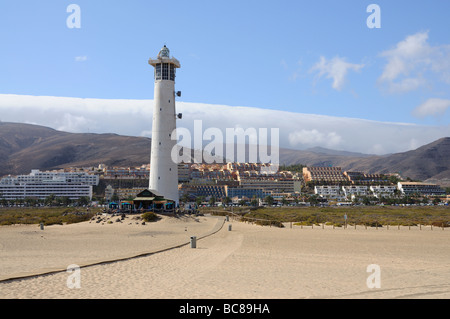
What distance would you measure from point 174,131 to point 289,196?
3638 inches

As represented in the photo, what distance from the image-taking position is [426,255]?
1714cm

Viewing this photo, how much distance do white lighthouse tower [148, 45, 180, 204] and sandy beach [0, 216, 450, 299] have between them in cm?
1442

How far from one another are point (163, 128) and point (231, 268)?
25.1m

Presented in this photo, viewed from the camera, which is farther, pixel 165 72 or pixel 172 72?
pixel 172 72

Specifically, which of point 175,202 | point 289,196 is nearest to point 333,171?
point 289,196

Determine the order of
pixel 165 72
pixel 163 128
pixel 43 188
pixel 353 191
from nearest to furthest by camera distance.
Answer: pixel 163 128 < pixel 165 72 < pixel 43 188 < pixel 353 191

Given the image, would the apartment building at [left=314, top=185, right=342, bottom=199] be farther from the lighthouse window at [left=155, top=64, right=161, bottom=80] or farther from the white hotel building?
the lighthouse window at [left=155, top=64, right=161, bottom=80]

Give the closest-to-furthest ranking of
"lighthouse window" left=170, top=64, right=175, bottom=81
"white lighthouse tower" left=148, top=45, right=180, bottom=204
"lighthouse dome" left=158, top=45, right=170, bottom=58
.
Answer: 1. "white lighthouse tower" left=148, top=45, right=180, bottom=204
2. "lighthouse window" left=170, top=64, right=175, bottom=81
3. "lighthouse dome" left=158, top=45, right=170, bottom=58

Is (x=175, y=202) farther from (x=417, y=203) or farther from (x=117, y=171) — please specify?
(x=117, y=171)

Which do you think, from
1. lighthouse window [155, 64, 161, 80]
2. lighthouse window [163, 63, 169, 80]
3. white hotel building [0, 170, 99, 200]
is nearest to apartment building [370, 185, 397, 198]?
white hotel building [0, 170, 99, 200]

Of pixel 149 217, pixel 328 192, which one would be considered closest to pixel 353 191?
pixel 328 192

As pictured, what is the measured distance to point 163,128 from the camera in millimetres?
36938

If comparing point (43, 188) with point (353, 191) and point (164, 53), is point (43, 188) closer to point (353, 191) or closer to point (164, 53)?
point (353, 191)

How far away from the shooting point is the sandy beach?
9953 millimetres
